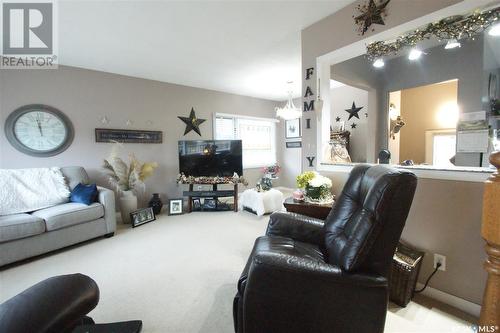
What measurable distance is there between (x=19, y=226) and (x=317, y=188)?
121 inches

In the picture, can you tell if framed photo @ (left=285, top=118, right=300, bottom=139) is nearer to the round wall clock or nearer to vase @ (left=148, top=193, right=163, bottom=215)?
vase @ (left=148, top=193, right=163, bottom=215)

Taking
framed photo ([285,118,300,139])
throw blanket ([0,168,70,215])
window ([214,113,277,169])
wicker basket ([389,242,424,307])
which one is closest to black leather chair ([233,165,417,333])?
wicker basket ([389,242,424,307])

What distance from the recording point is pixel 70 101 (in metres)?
3.41

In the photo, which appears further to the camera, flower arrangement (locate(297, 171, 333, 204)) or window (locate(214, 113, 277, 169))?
window (locate(214, 113, 277, 169))

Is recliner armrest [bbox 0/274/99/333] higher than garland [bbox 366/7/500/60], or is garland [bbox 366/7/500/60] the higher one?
garland [bbox 366/7/500/60]

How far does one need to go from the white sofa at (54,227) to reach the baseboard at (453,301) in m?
3.53

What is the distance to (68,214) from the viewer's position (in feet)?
8.28

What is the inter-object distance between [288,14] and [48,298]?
2.79m

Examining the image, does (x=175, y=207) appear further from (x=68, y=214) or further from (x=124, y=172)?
(x=68, y=214)

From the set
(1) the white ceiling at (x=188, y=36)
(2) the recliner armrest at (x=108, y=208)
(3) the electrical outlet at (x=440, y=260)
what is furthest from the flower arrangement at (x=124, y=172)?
(3) the electrical outlet at (x=440, y=260)

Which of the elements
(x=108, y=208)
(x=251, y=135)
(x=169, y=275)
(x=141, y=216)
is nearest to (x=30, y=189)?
(x=108, y=208)

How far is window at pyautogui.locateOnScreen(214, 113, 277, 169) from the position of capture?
5195 mm

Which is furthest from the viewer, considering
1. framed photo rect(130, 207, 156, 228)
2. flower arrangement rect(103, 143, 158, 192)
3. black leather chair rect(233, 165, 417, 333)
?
flower arrangement rect(103, 143, 158, 192)

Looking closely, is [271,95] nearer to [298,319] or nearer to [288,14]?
[288,14]
